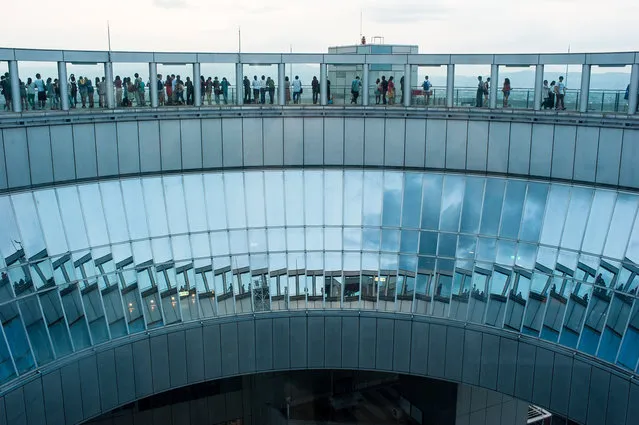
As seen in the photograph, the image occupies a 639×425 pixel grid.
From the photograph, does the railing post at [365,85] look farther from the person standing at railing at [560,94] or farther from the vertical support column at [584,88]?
the vertical support column at [584,88]

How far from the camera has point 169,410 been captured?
31469 mm

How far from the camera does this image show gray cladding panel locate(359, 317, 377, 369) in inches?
1142

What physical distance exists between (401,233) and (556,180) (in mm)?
6538

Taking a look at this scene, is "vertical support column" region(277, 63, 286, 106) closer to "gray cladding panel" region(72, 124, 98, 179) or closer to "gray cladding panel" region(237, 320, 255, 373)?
"gray cladding panel" region(72, 124, 98, 179)

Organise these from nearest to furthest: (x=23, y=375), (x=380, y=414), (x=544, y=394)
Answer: (x=23, y=375), (x=544, y=394), (x=380, y=414)

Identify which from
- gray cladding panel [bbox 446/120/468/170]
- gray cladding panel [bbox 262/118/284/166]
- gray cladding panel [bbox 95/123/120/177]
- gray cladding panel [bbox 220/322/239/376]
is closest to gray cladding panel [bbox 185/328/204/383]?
gray cladding panel [bbox 220/322/239/376]

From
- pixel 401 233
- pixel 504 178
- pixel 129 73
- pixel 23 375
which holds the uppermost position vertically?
pixel 129 73

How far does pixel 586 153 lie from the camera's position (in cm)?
2538

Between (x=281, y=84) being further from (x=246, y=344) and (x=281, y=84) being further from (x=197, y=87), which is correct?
(x=246, y=344)

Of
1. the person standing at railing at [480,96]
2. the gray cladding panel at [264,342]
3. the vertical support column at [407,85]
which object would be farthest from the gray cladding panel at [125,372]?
the person standing at railing at [480,96]

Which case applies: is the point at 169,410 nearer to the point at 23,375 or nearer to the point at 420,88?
the point at 23,375

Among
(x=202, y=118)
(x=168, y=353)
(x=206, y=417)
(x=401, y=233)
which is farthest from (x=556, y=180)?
(x=206, y=417)

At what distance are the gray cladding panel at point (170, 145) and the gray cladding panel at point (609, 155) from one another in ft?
51.8

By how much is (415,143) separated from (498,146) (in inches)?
133
